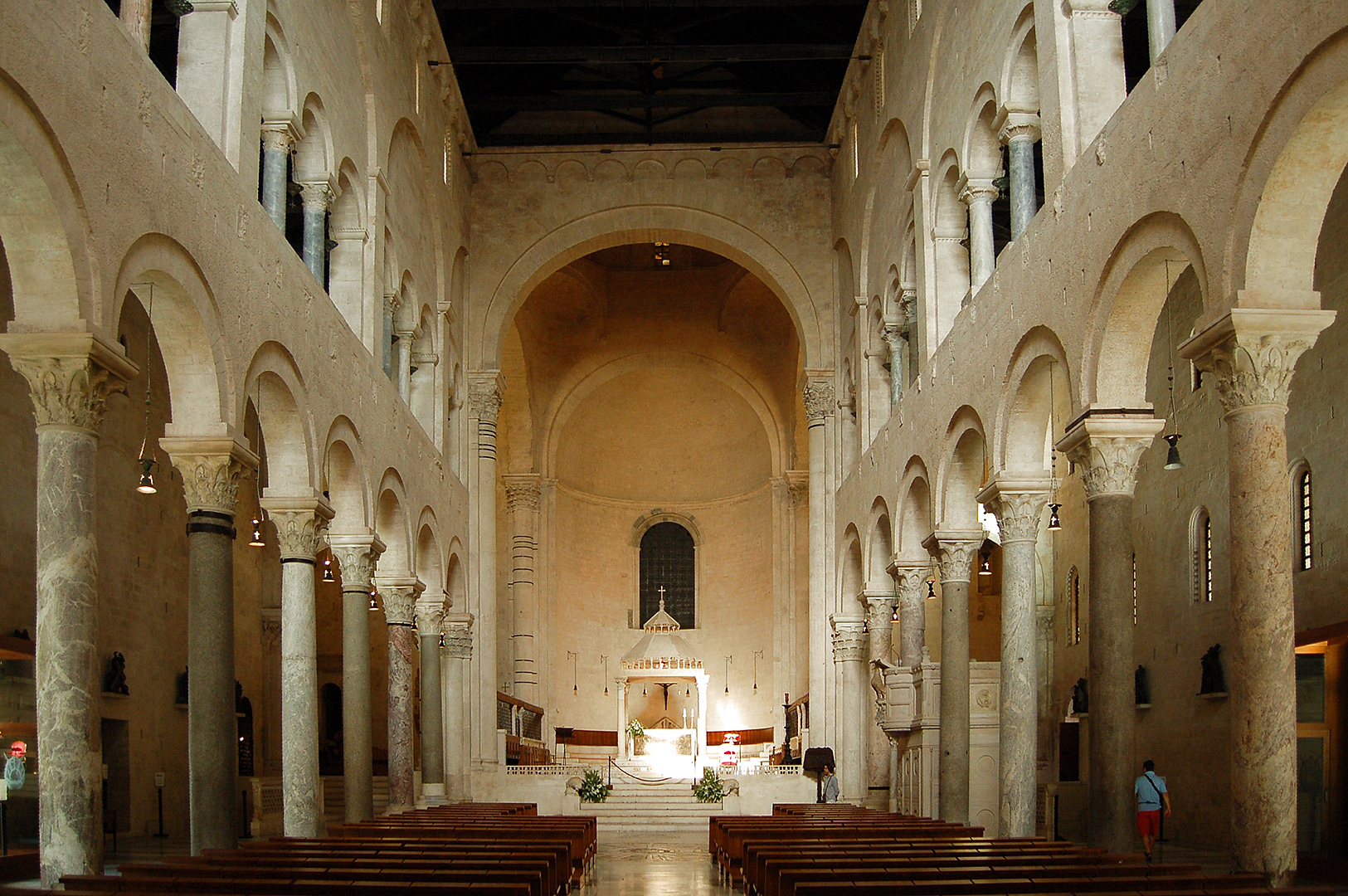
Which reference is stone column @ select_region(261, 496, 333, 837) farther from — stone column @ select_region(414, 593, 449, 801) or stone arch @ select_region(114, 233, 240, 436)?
stone column @ select_region(414, 593, 449, 801)

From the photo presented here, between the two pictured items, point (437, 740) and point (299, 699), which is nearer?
point (299, 699)

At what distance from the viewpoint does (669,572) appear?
153ft

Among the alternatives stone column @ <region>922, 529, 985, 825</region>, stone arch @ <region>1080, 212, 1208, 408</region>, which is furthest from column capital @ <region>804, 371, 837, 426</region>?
stone arch @ <region>1080, 212, 1208, 408</region>

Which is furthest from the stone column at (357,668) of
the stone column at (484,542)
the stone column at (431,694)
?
the stone column at (484,542)

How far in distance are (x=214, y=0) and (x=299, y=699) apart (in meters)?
8.30

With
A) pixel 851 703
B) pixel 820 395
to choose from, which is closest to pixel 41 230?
pixel 851 703

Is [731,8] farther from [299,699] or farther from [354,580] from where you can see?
[299,699]

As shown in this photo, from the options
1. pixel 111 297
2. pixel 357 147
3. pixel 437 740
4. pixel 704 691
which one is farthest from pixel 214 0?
pixel 704 691

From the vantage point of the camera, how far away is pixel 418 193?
26.2 meters

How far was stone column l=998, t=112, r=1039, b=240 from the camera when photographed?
1675 cm

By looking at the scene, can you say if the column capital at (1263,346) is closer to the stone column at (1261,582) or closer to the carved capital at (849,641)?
the stone column at (1261,582)

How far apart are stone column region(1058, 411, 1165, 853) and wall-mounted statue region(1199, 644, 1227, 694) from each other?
7.82 m

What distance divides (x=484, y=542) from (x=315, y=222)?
45.7 ft

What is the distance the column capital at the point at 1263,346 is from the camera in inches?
414
